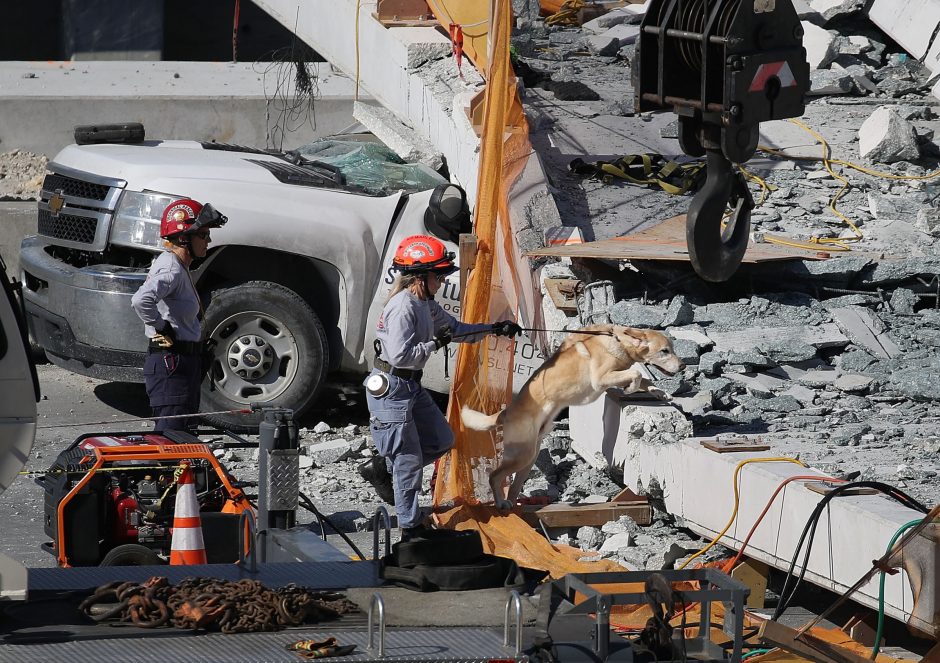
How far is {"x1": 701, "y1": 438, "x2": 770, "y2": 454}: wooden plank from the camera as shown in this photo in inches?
309

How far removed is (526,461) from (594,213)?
389cm

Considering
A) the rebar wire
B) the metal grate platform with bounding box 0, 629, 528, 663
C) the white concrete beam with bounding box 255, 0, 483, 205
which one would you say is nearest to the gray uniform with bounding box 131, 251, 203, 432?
the white concrete beam with bounding box 255, 0, 483, 205

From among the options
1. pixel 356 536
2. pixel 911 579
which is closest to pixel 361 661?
pixel 911 579

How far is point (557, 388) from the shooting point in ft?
27.9

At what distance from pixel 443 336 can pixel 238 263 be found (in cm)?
287

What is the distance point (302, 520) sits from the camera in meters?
8.73

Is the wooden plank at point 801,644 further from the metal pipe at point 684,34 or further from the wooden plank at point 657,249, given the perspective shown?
the wooden plank at point 657,249

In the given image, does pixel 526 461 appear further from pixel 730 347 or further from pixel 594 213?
pixel 594 213

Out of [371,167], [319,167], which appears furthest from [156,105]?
[371,167]

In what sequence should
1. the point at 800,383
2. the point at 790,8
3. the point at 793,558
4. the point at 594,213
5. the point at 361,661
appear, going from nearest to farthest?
the point at 361,661
the point at 790,8
the point at 793,558
the point at 800,383
the point at 594,213

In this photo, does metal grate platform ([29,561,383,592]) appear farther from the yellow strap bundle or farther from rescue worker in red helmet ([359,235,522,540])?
the yellow strap bundle

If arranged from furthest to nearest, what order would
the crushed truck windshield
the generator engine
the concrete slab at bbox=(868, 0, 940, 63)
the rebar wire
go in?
the concrete slab at bbox=(868, 0, 940, 63) → the rebar wire → the crushed truck windshield → the generator engine

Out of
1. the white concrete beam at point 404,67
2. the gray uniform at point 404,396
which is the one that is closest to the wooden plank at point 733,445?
the gray uniform at point 404,396

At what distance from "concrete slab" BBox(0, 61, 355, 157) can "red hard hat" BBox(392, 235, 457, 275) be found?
25.4 feet
